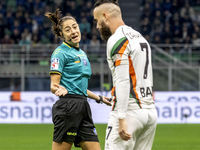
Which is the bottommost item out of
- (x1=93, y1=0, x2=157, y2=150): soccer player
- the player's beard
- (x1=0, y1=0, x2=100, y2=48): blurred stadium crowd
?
(x1=93, y1=0, x2=157, y2=150): soccer player

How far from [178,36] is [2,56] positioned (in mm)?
8184

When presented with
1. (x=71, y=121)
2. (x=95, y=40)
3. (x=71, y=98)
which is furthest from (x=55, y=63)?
(x=95, y=40)

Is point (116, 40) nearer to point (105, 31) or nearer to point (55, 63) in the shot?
point (105, 31)

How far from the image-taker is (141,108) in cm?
429

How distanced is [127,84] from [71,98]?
5.37 ft

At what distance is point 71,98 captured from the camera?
568 centimetres

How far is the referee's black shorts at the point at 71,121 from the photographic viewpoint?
5.63m

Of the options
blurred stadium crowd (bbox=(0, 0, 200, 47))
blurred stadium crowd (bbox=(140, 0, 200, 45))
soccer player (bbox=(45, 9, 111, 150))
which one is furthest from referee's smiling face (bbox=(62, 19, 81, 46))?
blurred stadium crowd (bbox=(140, 0, 200, 45))

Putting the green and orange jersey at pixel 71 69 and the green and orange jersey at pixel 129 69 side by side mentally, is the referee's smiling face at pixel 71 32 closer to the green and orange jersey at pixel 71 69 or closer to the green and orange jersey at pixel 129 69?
the green and orange jersey at pixel 71 69

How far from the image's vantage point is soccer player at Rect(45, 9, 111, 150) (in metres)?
5.61

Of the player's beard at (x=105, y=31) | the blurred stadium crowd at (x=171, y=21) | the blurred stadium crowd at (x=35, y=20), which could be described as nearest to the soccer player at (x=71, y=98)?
the player's beard at (x=105, y=31)

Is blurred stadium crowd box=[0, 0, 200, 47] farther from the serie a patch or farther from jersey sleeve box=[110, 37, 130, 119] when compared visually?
jersey sleeve box=[110, 37, 130, 119]

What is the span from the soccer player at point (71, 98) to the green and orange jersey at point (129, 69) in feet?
4.54

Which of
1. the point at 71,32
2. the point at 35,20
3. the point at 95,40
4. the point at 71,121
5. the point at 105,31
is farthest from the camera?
the point at 35,20
